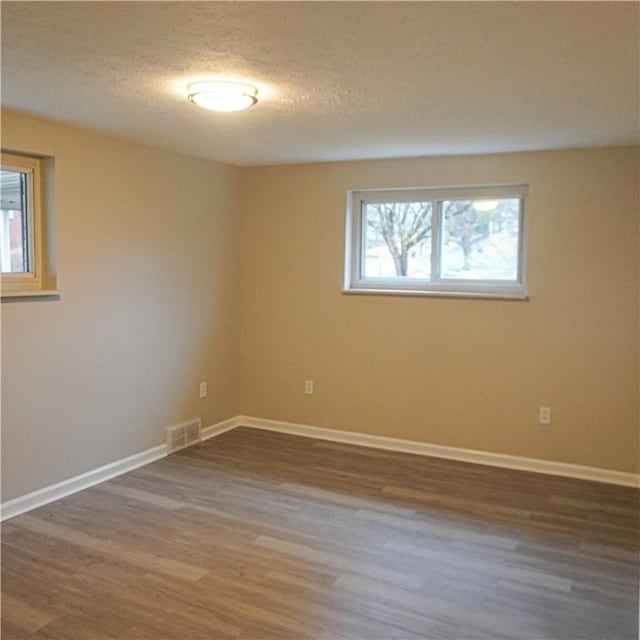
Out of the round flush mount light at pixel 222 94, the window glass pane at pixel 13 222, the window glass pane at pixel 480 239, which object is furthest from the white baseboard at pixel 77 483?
the window glass pane at pixel 480 239

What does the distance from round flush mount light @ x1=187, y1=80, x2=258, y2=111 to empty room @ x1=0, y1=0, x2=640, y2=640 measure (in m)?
0.02

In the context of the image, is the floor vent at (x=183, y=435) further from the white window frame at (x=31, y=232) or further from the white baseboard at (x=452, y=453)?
the white window frame at (x=31, y=232)

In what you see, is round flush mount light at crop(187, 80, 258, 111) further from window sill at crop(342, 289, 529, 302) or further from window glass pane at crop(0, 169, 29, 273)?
window sill at crop(342, 289, 529, 302)

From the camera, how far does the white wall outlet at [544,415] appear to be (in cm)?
409

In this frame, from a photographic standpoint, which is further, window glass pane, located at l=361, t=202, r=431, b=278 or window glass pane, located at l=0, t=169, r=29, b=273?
window glass pane, located at l=361, t=202, r=431, b=278

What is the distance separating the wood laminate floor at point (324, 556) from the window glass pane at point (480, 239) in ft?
4.72

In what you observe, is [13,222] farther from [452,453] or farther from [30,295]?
[452,453]

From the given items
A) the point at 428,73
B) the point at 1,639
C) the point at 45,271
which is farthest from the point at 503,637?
the point at 45,271

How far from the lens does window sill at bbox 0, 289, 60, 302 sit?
3184 millimetres

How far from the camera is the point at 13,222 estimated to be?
11.1 feet

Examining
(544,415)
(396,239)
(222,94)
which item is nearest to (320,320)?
(396,239)

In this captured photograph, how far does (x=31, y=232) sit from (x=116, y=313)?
0.73 metres

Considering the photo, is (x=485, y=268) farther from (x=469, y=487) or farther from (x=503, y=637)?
(x=503, y=637)

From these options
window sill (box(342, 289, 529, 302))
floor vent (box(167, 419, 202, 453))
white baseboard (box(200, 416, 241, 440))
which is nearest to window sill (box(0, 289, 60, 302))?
floor vent (box(167, 419, 202, 453))
